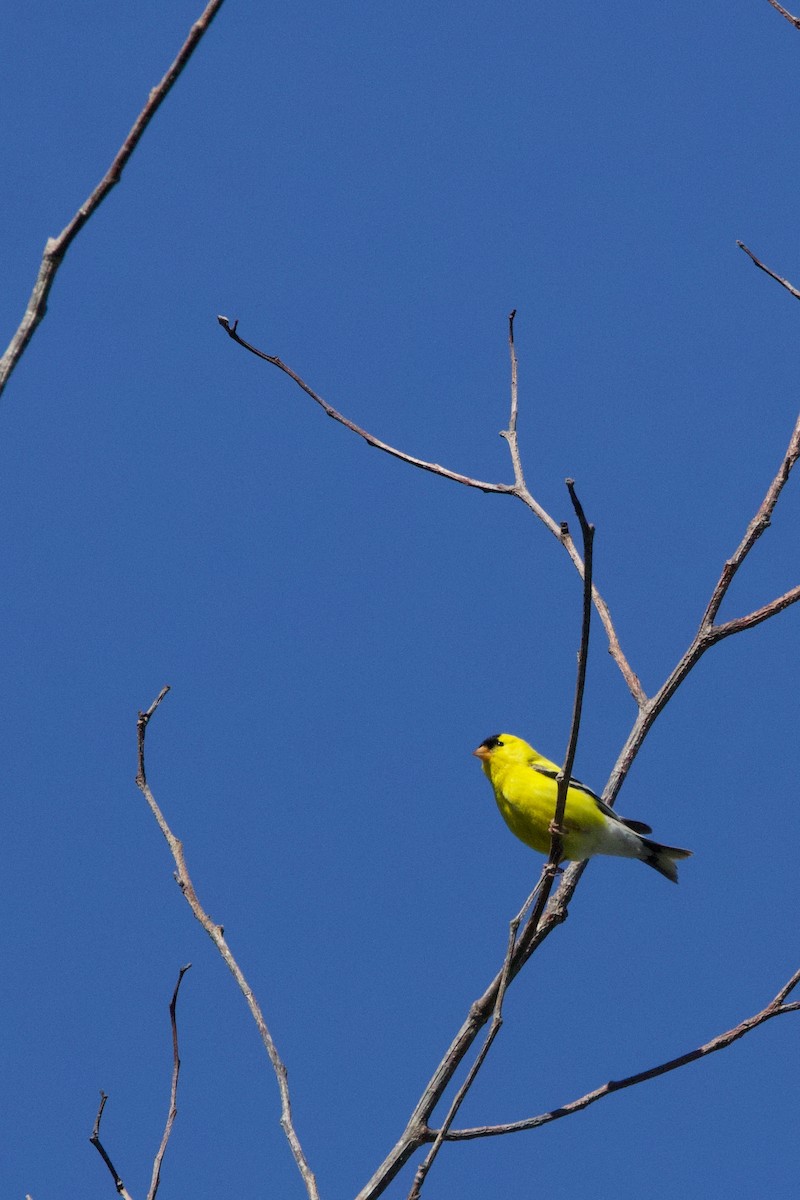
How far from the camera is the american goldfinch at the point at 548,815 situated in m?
5.34

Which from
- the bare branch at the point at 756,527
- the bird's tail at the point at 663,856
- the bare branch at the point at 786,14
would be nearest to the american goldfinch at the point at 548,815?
the bird's tail at the point at 663,856

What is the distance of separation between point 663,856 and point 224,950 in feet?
10.7

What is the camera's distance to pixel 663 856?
19.1 ft

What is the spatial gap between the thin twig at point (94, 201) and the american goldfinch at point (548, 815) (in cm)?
379

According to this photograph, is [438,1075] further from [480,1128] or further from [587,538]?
[587,538]

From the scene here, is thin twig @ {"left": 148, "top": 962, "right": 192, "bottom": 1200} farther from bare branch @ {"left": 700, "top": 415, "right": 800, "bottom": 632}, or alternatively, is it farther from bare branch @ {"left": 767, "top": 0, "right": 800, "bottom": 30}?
bare branch @ {"left": 767, "top": 0, "right": 800, "bottom": 30}

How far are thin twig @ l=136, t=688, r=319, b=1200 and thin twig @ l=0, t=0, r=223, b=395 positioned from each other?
5.50ft

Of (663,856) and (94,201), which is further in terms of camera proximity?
(663,856)

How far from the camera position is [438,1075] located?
2990 millimetres

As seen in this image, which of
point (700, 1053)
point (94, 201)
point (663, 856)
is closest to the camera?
point (94, 201)

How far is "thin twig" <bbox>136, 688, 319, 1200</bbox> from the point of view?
9.01 ft

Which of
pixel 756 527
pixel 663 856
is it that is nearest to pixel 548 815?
pixel 663 856

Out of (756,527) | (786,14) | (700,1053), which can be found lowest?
(700,1053)

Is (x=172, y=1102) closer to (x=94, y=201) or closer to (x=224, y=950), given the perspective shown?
(x=224, y=950)
